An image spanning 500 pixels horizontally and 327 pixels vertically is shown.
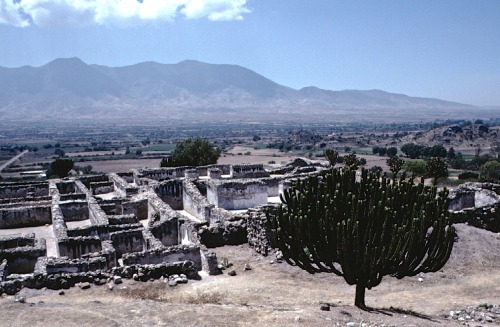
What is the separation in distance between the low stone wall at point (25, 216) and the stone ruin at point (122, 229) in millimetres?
51

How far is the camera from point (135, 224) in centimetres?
2302

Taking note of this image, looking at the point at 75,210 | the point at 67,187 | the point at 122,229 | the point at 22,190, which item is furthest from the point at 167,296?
the point at 22,190

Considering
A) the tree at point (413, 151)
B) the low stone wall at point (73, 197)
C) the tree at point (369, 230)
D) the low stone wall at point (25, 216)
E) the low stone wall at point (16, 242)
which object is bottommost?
the tree at point (413, 151)

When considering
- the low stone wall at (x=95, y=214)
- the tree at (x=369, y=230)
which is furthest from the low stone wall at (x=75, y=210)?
the tree at (x=369, y=230)

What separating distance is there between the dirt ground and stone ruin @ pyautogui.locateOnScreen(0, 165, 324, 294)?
65 cm

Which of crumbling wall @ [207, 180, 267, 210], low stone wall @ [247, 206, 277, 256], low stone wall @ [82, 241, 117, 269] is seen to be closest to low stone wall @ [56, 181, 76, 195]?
crumbling wall @ [207, 180, 267, 210]

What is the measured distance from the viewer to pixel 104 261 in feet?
55.3

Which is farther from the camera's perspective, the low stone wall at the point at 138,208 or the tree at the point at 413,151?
the tree at the point at 413,151

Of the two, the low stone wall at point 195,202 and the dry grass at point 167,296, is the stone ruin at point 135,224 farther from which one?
the dry grass at point 167,296

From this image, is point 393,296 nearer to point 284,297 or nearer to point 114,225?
point 284,297

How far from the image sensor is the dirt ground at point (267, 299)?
11.9 m

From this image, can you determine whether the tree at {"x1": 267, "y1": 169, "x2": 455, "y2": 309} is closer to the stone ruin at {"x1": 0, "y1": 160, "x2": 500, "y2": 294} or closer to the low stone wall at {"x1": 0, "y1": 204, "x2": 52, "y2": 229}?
the stone ruin at {"x1": 0, "y1": 160, "x2": 500, "y2": 294}

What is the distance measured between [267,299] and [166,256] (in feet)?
15.9

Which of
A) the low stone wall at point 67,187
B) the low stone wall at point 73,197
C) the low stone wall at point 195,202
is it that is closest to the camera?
the low stone wall at point 195,202
